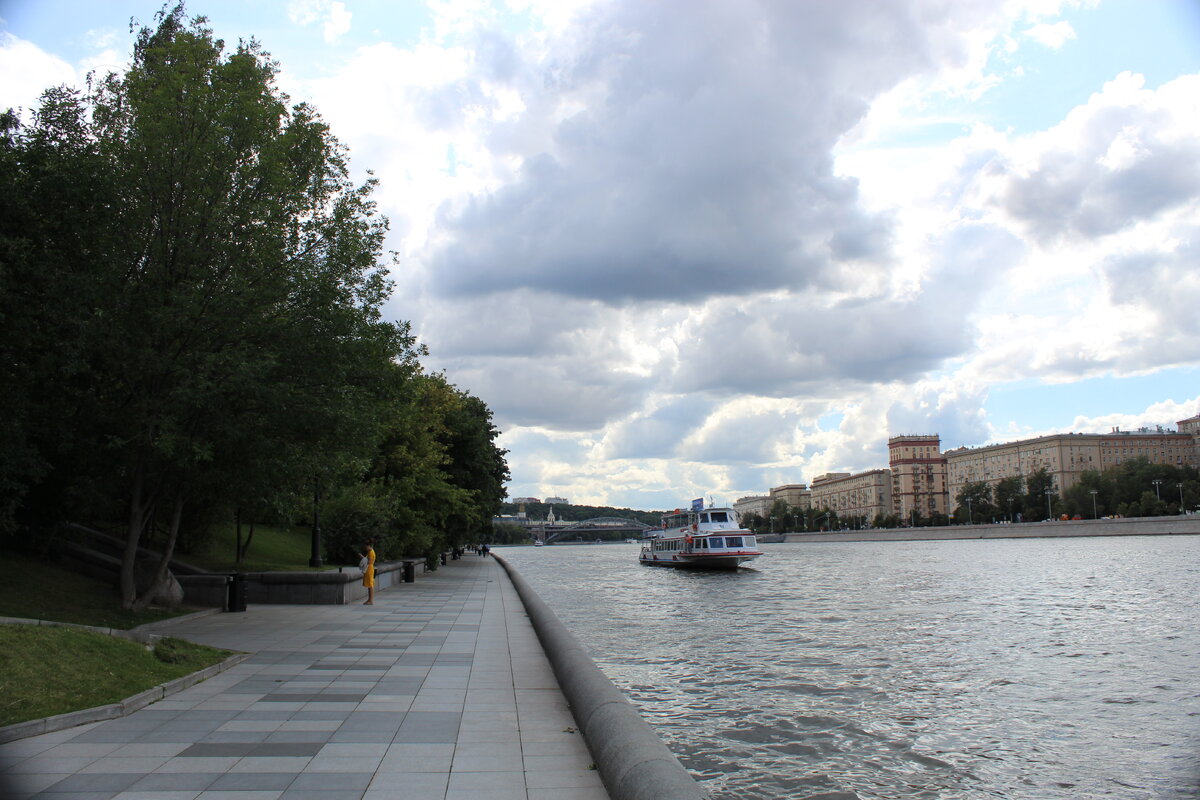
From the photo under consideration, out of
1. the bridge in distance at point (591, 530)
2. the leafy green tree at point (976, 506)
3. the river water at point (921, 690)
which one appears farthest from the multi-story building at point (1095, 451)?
the river water at point (921, 690)

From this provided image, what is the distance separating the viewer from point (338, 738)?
26.5 feet

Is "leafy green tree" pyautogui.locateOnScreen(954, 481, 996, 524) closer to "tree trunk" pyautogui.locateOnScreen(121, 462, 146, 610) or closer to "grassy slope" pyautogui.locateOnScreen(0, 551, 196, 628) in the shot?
"grassy slope" pyautogui.locateOnScreen(0, 551, 196, 628)

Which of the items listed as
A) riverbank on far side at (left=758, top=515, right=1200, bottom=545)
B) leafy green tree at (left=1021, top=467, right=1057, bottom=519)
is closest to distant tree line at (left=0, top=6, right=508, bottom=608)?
riverbank on far side at (left=758, top=515, right=1200, bottom=545)

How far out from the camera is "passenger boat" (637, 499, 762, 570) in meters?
56.6

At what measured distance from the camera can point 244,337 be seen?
16.9 metres

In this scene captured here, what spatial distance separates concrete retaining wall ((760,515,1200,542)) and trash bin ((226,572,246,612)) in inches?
3761

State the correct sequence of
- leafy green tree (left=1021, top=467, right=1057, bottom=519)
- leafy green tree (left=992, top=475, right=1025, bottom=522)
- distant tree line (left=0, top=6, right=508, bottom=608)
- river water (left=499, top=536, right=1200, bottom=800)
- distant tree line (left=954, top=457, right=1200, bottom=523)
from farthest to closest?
leafy green tree (left=992, top=475, right=1025, bottom=522)
leafy green tree (left=1021, top=467, right=1057, bottom=519)
distant tree line (left=954, top=457, right=1200, bottom=523)
distant tree line (left=0, top=6, right=508, bottom=608)
river water (left=499, top=536, right=1200, bottom=800)

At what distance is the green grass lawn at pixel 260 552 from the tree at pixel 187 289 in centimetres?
933

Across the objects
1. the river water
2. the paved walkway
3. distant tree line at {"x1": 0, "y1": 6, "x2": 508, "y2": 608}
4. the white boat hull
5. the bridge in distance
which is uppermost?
distant tree line at {"x1": 0, "y1": 6, "x2": 508, "y2": 608}

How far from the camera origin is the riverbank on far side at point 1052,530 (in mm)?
93688

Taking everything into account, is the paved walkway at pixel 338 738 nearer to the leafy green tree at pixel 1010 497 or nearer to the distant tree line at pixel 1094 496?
the distant tree line at pixel 1094 496

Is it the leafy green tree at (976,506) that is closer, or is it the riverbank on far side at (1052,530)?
the riverbank on far side at (1052,530)

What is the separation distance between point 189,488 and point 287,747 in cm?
1208

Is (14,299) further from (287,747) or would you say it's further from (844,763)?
(844,763)
